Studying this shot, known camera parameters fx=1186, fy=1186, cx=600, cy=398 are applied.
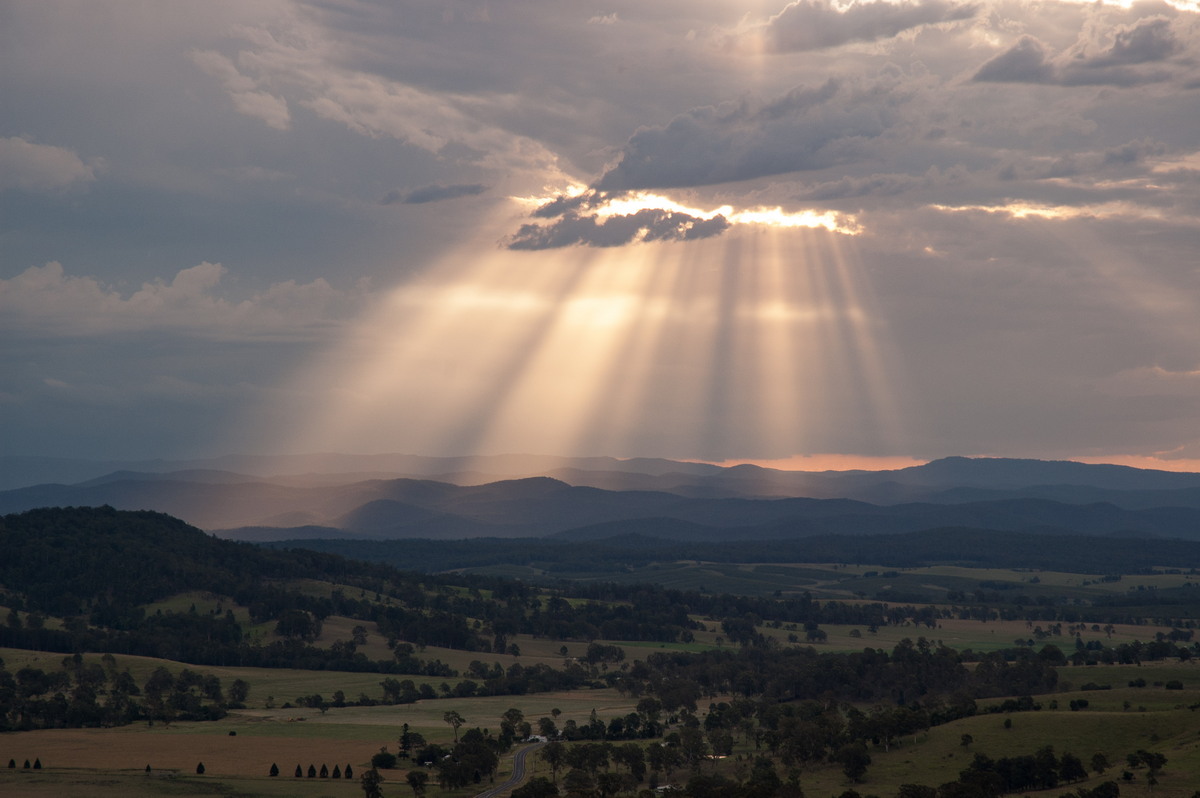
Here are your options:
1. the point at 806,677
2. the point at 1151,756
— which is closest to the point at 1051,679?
the point at 806,677

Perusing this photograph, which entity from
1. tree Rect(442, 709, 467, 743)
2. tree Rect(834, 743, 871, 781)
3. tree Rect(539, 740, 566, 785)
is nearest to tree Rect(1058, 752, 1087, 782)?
tree Rect(834, 743, 871, 781)

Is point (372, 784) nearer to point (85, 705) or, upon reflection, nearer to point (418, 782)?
point (418, 782)

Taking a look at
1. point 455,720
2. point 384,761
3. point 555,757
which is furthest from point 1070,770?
point 455,720

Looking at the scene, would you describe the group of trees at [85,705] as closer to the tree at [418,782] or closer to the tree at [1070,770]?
the tree at [418,782]

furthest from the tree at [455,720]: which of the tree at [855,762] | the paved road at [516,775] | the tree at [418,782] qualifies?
the tree at [855,762]

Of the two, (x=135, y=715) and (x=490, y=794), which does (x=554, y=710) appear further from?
(x=135, y=715)

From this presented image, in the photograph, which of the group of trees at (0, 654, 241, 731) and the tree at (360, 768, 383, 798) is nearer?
the tree at (360, 768, 383, 798)

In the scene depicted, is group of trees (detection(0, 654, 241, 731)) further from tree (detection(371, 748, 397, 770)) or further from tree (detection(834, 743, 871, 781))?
tree (detection(834, 743, 871, 781))
